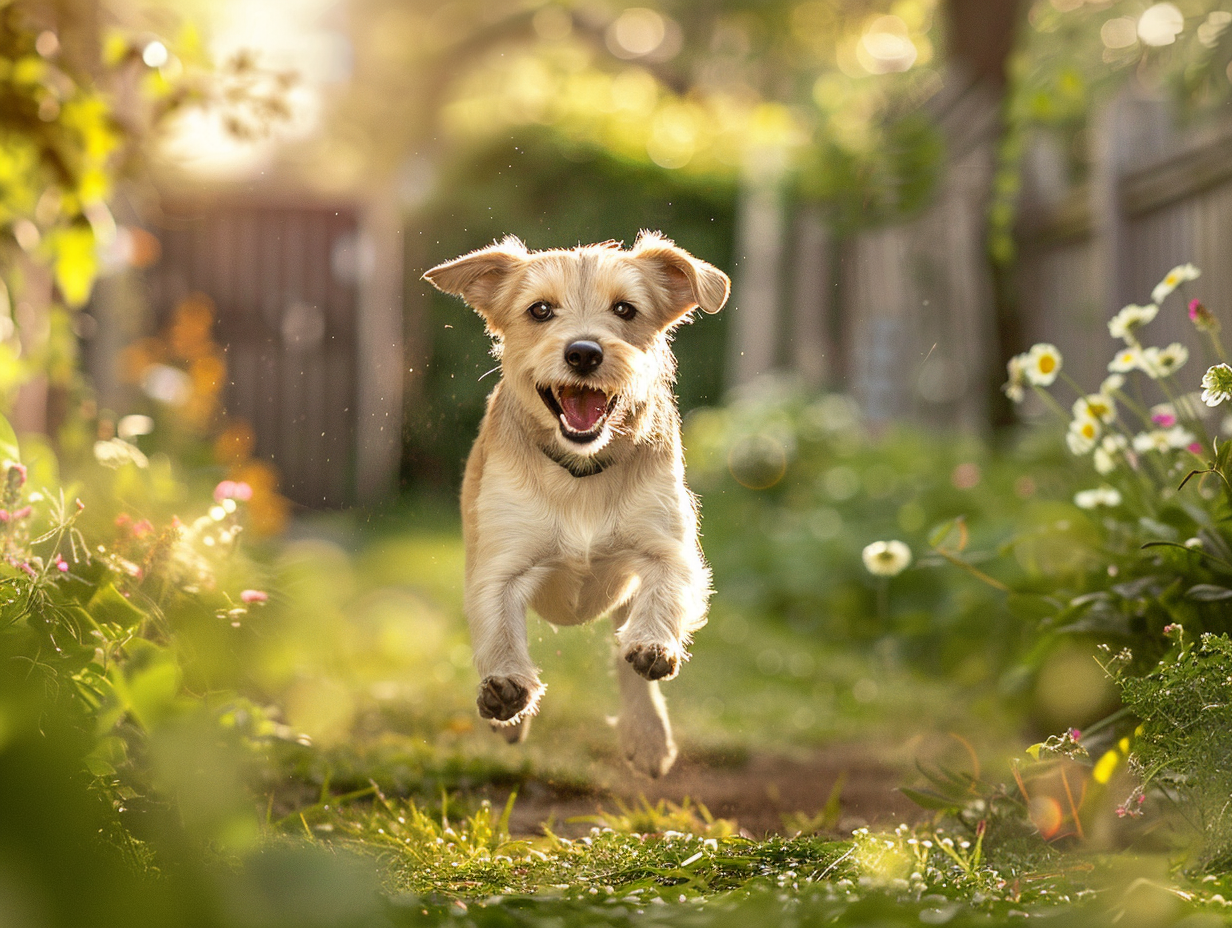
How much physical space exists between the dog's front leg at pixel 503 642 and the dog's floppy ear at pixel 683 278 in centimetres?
61

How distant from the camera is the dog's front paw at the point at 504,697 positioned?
181cm

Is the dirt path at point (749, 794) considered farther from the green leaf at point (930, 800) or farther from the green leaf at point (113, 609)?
the green leaf at point (113, 609)

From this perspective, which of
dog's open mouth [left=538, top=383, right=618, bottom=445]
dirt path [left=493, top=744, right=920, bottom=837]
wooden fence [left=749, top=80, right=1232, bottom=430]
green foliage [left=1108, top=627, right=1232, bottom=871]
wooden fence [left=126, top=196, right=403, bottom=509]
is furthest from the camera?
wooden fence [left=126, top=196, right=403, bottom=509]

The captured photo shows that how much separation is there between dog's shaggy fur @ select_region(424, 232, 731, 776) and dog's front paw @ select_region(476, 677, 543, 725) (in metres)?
0.04

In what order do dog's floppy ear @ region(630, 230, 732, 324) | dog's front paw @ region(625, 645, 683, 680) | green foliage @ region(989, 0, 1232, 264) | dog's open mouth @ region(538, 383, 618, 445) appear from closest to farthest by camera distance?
dog's front paw @ region(625, 645, 683, 680), dog's open mouth @ region(538, 383, 618, 445), dog's floppy ear @ region(630, 230, 732, 324), green foliage @ region(989, 0, 1232, 264)

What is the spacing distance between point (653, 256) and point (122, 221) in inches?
277

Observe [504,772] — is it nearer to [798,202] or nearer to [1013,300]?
[1013,300]

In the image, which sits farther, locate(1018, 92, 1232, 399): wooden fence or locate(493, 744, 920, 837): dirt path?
locate(1018, 92, 1232, 399): wooden fence

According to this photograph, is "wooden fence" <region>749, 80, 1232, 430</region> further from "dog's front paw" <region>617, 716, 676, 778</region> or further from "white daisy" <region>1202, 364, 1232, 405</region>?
"dog's front paw" <region>617, 716, 676, 778</region>

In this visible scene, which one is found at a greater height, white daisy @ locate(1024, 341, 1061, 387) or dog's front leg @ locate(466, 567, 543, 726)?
white daisy @ locate(1024, 341, 1061, 387)

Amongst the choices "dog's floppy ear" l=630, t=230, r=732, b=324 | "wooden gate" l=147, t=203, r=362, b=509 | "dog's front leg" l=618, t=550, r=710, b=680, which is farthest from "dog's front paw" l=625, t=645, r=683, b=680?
"wooden gate" l=147, t=203, r=362, b=509

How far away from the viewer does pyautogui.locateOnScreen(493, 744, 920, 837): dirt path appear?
270 centimetres

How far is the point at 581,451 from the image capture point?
76.0 inches

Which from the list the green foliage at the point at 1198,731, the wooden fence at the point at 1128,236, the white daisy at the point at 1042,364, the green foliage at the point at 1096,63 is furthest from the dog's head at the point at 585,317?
the wooden fence at the point at 1128,236
